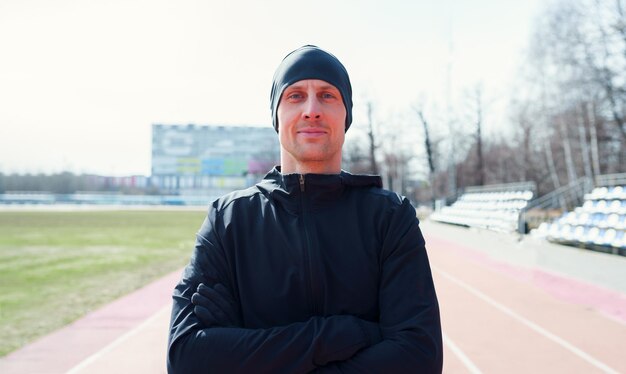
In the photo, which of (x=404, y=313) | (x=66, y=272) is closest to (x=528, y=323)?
(x=404, y=313)

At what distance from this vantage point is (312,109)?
161 centimetres

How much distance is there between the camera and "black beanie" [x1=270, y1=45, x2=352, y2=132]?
164 cm

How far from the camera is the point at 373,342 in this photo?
4.94 feet

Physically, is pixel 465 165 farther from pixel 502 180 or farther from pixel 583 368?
pixel 583 368

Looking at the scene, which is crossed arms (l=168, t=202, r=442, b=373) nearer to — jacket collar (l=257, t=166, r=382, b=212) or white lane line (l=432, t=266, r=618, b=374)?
jacket collar (l=257, t=166, r=382, b=212)

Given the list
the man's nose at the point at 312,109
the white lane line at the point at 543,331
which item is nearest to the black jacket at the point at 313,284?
the man's nose at the point at 312,109

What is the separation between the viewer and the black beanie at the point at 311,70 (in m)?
1.64

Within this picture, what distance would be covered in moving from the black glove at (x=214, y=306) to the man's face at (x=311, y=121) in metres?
0.51

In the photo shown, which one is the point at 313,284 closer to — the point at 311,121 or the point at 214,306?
the point at 214,306

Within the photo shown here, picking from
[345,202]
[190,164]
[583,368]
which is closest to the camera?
[345,202]

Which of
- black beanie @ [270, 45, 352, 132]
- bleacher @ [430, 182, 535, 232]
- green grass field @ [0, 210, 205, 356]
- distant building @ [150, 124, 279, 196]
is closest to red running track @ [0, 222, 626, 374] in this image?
green grass field @ [0, 210, 205, 356]

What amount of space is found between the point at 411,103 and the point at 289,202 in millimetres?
42507

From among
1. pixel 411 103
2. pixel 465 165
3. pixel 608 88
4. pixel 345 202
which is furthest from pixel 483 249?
pixel 465 165

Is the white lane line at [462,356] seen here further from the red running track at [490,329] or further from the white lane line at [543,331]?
the white lane line at [543,331]
